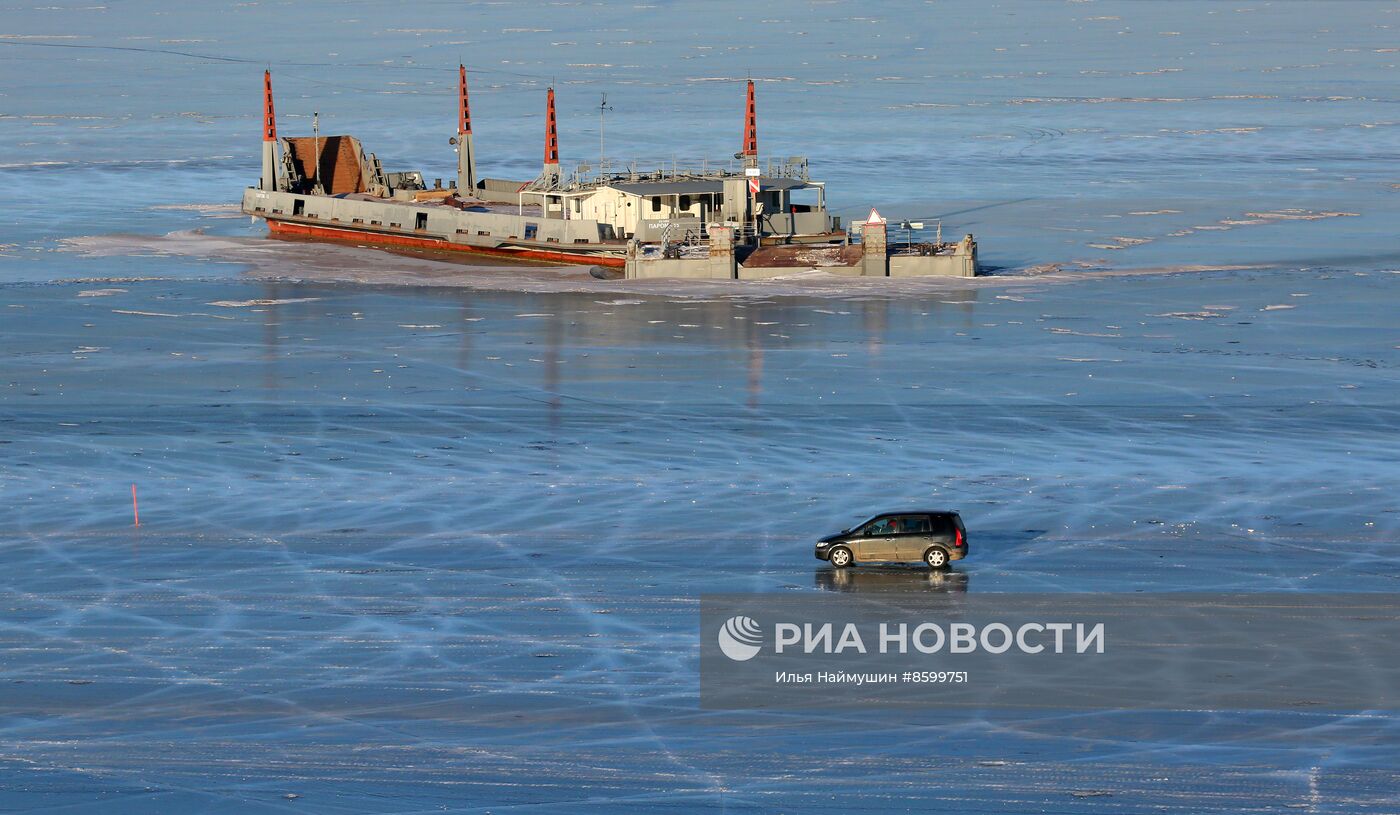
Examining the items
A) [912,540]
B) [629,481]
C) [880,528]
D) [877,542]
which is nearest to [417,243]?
[629,481]

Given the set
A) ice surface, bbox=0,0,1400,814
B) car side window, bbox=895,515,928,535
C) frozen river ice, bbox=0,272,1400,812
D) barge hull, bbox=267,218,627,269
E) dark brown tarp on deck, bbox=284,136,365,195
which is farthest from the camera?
dark brown tarp on deck, bbox=284,136,365,195

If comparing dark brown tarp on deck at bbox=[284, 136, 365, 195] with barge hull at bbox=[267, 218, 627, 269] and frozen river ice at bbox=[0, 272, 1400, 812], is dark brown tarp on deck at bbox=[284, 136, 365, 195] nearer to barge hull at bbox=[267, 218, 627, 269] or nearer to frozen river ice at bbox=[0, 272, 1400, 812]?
barge hull at bbox=[267, 218, 627, 269]

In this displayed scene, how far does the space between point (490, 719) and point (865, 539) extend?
8514 mm

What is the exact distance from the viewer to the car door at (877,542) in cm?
3075

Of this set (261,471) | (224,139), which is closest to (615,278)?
(261,471)

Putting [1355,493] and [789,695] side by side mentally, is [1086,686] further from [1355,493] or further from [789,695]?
[1355,493]

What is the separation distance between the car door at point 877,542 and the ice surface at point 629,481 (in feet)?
1.14

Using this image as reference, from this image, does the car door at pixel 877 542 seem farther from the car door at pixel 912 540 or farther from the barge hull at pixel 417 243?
the barge hull at pixel 417 243

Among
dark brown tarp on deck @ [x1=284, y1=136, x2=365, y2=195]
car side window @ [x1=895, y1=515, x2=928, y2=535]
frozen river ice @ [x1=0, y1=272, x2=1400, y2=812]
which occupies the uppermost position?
dark brown tarp on deck @ [x1=284, y1=136, x2=365, y2=195]

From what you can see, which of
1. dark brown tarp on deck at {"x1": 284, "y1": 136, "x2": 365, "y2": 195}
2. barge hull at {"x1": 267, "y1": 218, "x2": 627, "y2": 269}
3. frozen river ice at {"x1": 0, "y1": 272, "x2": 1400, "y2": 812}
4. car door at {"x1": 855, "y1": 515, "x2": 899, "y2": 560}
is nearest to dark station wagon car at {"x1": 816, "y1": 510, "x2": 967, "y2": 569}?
car door at {"x1": 855, "y1": 515, "x2": 899, "y2": 560}

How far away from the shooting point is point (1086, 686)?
25.1 meters

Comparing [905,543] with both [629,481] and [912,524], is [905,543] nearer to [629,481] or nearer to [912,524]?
[912,524]

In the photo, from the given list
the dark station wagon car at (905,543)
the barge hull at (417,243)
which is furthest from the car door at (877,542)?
the barge hull at (417,243)

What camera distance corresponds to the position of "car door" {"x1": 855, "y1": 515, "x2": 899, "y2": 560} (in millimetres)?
30750
